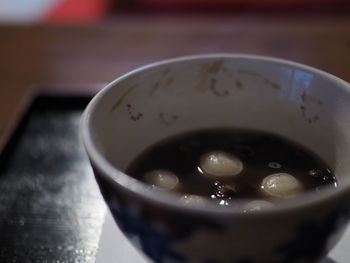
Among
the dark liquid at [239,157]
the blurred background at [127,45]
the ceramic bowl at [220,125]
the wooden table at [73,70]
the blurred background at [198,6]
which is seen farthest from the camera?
the blurred background at [198,6]

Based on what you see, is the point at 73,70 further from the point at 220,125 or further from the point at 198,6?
the point at 198,6

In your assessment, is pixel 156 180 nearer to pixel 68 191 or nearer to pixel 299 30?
pixel 68 191

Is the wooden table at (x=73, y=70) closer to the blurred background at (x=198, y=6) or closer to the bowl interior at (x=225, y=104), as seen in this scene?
the bowl interior at (x=225, y=104)

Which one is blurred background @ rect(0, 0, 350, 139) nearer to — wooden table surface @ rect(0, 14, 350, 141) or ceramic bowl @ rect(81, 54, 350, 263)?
wooden table surface @ rect(0, 14, 350, 141)

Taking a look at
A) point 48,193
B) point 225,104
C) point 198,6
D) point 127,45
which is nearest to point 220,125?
point 225,104

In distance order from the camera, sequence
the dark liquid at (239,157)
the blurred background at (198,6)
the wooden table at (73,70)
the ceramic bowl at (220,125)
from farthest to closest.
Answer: the blurred background at (198,6)
the wooden table at (73,70)
the dark liquid at (239,157)
the ceramic bowl at (220,125)

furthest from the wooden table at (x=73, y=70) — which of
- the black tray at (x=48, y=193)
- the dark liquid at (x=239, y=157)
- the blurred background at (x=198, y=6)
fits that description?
the blurred background at (x=198, y=6)
